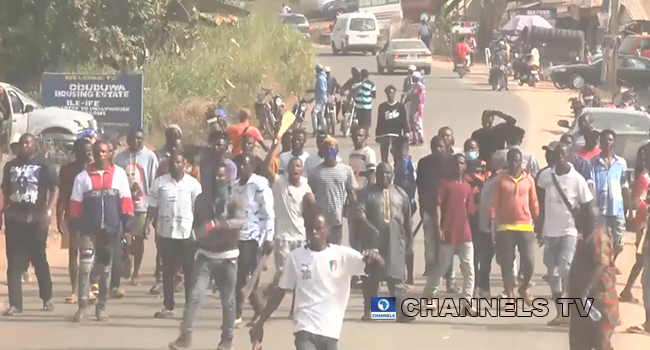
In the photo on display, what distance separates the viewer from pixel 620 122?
68.0 feet

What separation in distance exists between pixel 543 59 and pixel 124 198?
3447cm

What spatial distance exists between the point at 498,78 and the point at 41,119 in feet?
58.3

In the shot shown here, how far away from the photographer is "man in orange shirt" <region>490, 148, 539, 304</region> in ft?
37.8

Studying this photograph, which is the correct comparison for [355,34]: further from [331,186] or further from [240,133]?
[331,186]

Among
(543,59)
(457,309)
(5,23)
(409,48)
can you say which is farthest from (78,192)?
(543,59)

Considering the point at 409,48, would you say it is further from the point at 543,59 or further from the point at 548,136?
the point at 548,136

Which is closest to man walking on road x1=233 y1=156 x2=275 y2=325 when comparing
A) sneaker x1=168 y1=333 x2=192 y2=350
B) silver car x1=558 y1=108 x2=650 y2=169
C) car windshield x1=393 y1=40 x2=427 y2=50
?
sneaker x1=168 y1=333 x2=192 y2=350

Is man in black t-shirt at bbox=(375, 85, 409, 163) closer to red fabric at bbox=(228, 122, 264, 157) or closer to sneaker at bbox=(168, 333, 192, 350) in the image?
red fabric at bbox=(228, 122, 264, 157)

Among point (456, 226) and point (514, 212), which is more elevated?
point (514, 212)

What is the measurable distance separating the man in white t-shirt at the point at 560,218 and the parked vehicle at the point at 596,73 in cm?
2530

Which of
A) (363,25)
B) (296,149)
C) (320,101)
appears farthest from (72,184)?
(363,25)

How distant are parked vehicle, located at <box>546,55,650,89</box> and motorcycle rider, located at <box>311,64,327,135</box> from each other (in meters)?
14.1

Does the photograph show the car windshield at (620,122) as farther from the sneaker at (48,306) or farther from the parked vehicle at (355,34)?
the parked vehicle at (355,34)

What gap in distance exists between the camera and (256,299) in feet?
34.1
